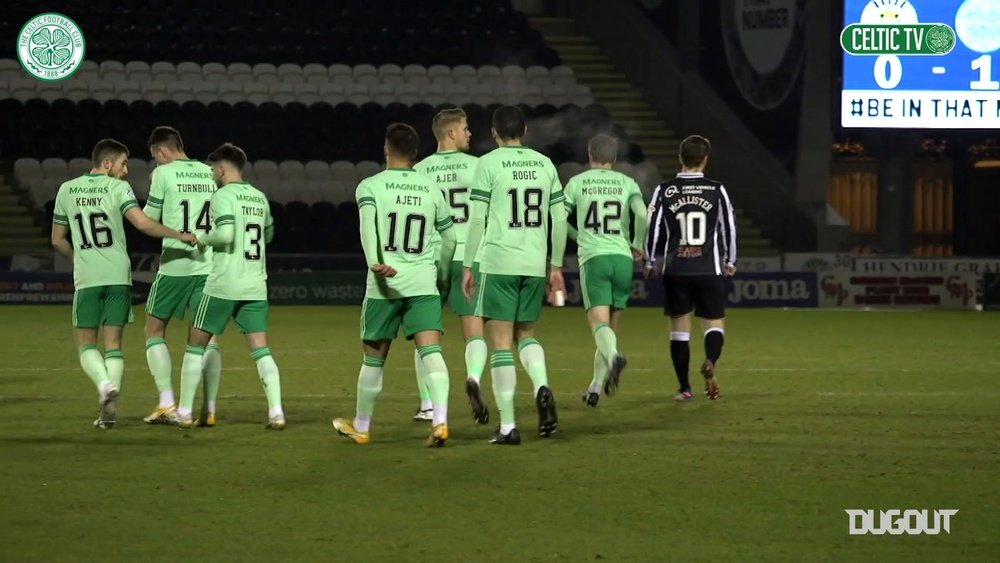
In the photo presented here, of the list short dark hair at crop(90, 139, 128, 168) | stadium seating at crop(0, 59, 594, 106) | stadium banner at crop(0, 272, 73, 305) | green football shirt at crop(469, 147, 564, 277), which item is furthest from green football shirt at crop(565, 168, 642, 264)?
stadium seating at crop(0, 59, 594, 106)

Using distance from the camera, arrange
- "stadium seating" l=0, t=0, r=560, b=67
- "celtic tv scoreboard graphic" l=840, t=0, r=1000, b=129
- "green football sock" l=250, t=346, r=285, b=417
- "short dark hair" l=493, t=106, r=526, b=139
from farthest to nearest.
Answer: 1. "stadium seating" l=0, t=0, r=560, b=67
2. "celtic tv scoreboard graphic" l=840, t=0, r=1000, b=129
3. "green football sock" l=250, t=346, r=285, b=417
4. "short dark hair" l=493, t=106, r=526, b=139

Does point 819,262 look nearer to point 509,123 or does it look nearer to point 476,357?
point 476,357

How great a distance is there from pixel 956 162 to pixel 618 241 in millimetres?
19024

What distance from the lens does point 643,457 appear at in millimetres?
8672

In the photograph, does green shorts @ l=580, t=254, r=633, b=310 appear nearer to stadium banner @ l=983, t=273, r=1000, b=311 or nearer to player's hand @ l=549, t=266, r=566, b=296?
player's hand @ l=549, t=266, r=566, b=296

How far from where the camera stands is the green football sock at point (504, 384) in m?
9.03

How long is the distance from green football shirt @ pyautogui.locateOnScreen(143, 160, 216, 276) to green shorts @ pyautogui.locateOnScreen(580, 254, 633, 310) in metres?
2.96

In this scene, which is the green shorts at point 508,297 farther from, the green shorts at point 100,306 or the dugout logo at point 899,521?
the dugout logo at point 899,521

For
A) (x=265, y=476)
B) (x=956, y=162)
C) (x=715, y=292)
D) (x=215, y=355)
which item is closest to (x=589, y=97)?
(x=956, y=162)

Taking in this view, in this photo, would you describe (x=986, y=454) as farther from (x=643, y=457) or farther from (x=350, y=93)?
(x=350, y=93)

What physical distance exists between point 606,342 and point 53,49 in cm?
2143

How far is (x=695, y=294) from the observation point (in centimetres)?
1175

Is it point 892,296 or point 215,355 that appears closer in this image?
point 215,355

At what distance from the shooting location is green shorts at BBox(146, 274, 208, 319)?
10.3 metres
